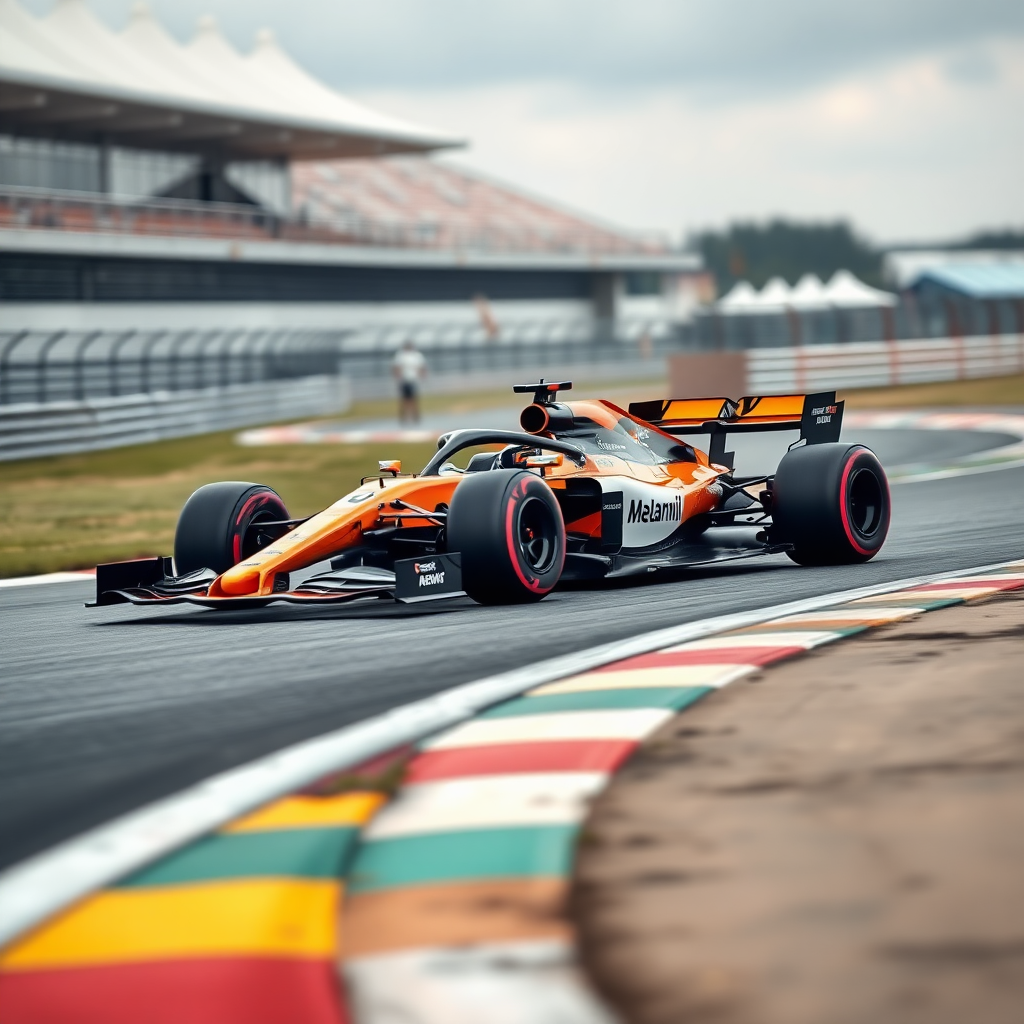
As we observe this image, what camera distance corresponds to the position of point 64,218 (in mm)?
43594

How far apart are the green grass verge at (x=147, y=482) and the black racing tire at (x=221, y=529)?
363 cm

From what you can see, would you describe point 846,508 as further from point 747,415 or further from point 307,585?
point 307,585

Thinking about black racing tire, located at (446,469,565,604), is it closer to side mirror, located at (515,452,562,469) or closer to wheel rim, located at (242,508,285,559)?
side mirror, located at (515,452,562,469)

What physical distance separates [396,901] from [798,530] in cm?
602

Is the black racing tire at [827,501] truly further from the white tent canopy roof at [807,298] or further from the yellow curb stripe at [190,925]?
the white tent canopy roof at [807,298]

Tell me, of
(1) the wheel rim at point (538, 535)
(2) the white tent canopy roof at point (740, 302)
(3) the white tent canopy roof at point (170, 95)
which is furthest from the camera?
(2) the white tent canopy roof at point (740, 302)

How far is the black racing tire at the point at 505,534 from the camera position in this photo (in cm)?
761

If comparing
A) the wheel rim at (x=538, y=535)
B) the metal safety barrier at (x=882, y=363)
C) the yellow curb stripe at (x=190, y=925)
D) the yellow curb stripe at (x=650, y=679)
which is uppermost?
the metal safety barrier at (x=882, y=363)

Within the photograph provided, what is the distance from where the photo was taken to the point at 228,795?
4336mm

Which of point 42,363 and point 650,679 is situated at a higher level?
point 42,363

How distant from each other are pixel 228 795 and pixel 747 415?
609 cm

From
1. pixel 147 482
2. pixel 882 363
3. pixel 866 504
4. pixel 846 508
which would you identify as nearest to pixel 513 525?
pixel 846 508

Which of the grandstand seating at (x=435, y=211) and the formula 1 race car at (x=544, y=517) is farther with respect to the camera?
the grandstand seating at (x=435, y=211)

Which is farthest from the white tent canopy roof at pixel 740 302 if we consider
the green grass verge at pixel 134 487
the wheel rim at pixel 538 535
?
the wheel rim at pixel 538 535
